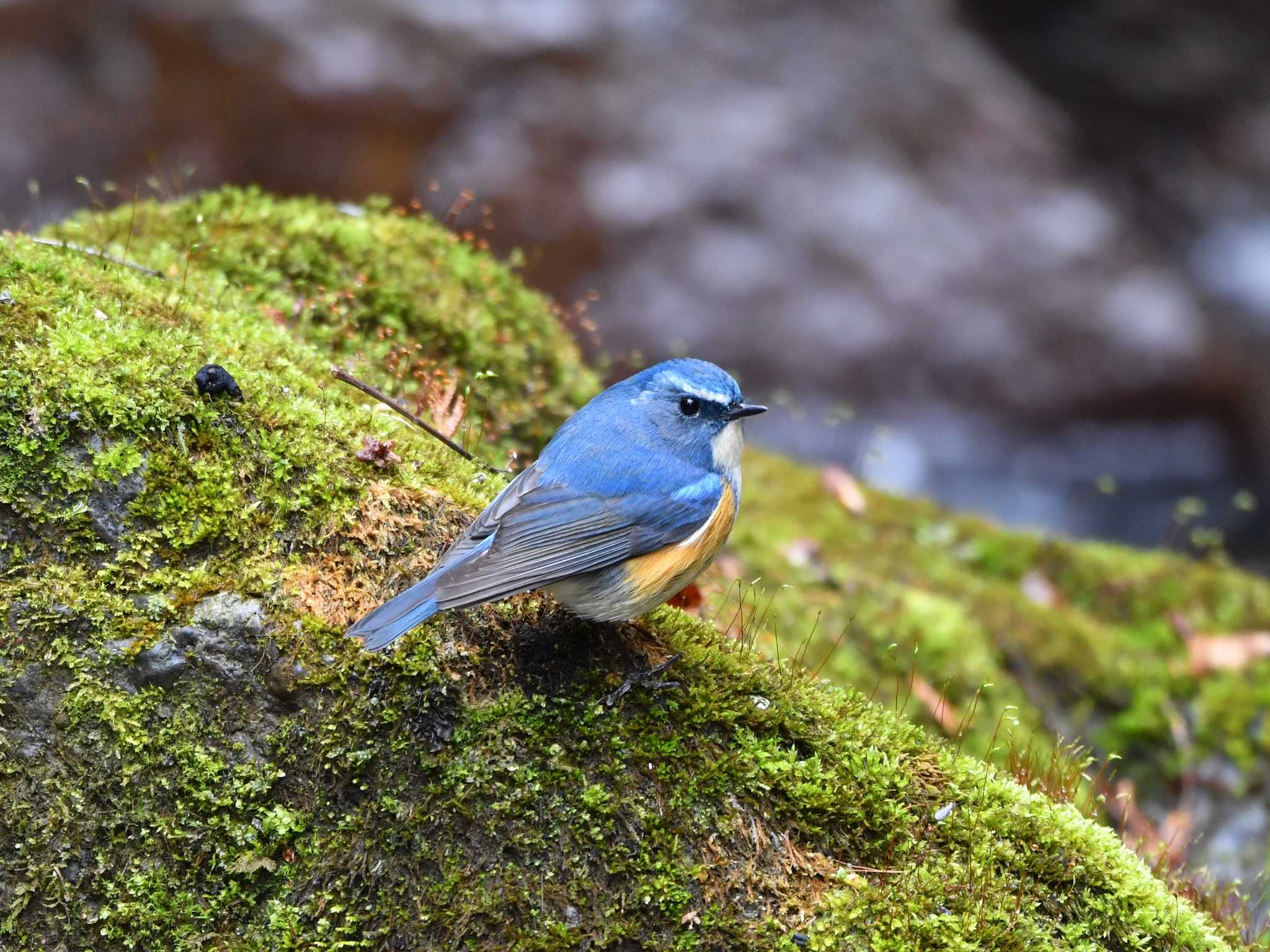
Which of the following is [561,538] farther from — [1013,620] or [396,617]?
[1013,620]

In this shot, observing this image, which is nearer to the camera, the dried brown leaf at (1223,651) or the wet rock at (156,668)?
the wet rock at (156,668)

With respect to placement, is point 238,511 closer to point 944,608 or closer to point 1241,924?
point 1241,924

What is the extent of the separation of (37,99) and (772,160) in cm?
753

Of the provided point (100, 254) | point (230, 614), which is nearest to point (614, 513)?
point (230, 614)

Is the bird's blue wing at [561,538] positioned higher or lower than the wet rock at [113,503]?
higher

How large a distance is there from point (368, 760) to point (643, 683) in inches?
33.8

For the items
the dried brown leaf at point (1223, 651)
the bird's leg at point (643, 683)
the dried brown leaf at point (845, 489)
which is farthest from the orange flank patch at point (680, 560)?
the dried brown leaf at point (1223, 651)

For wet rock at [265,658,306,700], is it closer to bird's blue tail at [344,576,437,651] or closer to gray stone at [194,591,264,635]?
gray stone at [194,591,264,635]

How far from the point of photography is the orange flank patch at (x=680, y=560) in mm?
3498

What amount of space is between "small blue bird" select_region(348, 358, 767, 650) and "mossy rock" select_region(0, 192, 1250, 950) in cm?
28

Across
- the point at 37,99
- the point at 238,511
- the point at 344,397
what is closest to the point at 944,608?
the point at 344,397

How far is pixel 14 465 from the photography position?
342 centimetres

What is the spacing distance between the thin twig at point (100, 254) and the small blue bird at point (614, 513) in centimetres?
201

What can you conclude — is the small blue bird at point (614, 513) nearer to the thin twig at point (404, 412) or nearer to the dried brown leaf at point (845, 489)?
the thin twig at point (404, 412)
